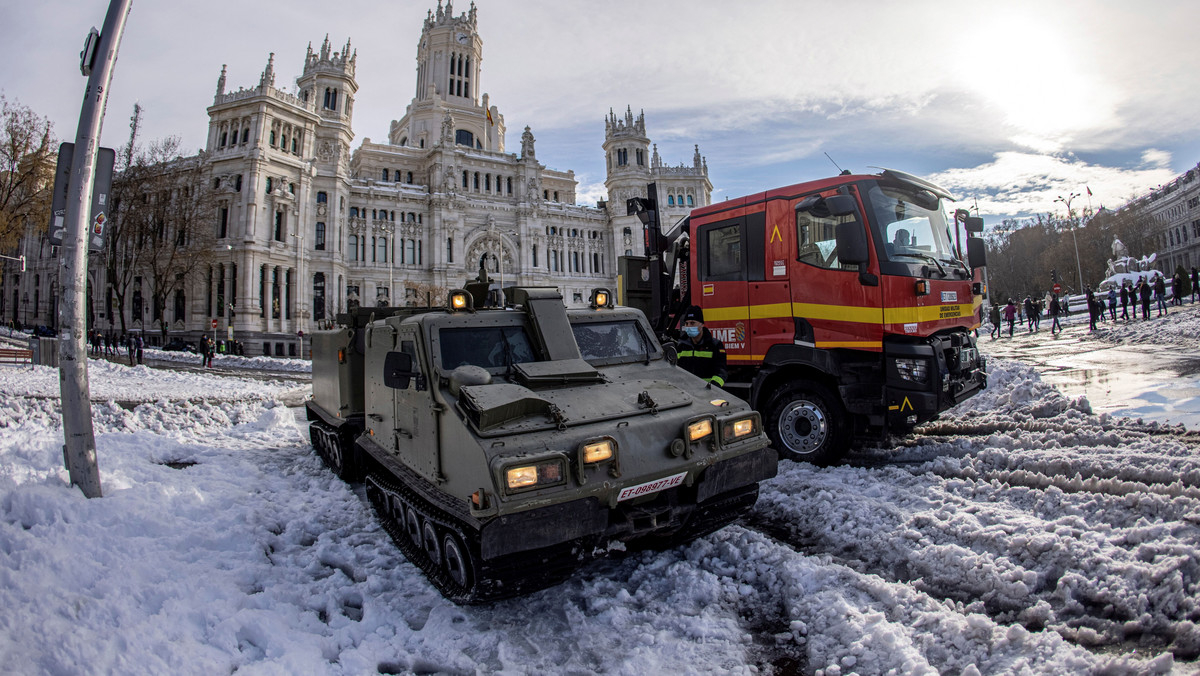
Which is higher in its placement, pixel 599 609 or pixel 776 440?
pixel 776 440

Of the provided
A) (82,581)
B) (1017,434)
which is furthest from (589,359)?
(1017,434)

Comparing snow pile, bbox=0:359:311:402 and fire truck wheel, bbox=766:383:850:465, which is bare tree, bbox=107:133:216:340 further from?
fire truck wheel, bbox=766:383:850:465

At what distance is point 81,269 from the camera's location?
18.4 ft

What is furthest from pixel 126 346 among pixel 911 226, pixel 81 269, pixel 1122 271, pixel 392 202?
pixel 1122 271

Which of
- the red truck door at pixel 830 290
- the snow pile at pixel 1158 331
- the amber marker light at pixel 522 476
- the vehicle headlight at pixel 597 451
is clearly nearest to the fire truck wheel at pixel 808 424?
the red truck door at pixel 830 290

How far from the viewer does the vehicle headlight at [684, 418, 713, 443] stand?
4383mm

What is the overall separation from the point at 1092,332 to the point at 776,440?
73.6 ft

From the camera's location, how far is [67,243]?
215 inches

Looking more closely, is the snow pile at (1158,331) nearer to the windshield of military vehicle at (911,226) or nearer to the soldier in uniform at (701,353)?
the windshield of military vehicle at (911,226)

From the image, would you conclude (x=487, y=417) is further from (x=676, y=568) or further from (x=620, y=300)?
(x=620, y=300)

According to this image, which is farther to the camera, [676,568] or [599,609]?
[676,568]

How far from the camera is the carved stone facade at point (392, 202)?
50.7 metres

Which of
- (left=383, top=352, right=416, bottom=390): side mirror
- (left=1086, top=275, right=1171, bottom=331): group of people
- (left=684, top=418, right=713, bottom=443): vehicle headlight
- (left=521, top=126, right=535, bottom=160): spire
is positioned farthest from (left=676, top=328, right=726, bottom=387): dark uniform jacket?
(left=521, top=126, right=535, bottom=160): spire

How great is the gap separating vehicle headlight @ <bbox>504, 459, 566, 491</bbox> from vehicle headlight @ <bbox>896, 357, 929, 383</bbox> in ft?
14.7
